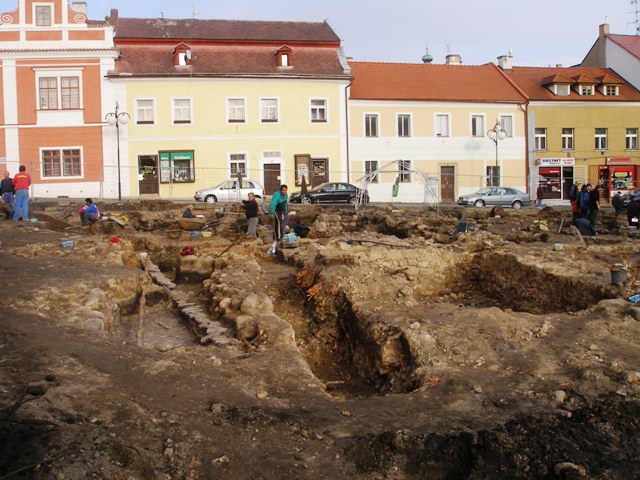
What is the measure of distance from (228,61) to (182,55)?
256cm

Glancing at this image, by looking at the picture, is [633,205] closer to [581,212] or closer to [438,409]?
[581,212]

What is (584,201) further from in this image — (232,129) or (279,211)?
(232,129)

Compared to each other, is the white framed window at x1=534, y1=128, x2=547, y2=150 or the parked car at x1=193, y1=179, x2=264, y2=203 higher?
the white framed window at x1=534, y1=128, x2=547, y2=150

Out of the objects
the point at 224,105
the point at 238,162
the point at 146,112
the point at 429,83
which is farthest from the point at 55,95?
the point at 429,83

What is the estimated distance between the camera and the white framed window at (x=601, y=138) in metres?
41.5

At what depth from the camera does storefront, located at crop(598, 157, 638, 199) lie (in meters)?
41.0

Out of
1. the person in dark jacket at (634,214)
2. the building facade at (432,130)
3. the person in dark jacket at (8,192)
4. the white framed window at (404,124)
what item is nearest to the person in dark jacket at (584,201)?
the person in dark jacket at (634,214)

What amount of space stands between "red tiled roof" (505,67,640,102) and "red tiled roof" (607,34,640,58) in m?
1.78

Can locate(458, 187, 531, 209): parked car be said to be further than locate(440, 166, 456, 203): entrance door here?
No

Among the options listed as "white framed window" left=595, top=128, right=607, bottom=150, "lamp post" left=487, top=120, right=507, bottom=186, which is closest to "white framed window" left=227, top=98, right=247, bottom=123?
"lamp post" left=487, top=120, right=507, bottom=186

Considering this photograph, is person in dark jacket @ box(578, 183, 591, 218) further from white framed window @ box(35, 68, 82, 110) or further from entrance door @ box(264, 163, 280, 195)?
white framed window @ box(35, 68, 82, 110)

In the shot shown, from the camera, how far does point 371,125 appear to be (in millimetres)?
38219

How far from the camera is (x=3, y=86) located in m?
34.2

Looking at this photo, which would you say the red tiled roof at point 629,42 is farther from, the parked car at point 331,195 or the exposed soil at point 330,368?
the exposed soil at point 330,368
